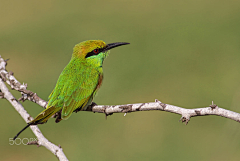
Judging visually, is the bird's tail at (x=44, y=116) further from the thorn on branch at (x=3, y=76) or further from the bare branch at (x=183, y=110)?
the thorn on branch at (x=3, y=76)

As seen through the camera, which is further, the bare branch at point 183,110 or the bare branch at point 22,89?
the bare branch at point 22,89

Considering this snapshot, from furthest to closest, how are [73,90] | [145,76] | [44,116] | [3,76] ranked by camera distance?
[145,76], [3,76], [73,90], [44,116]

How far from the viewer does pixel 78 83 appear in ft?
9.70

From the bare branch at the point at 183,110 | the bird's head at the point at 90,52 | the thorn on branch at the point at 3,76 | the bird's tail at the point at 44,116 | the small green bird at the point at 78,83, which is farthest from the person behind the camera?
the bird's head at the point at 90,52

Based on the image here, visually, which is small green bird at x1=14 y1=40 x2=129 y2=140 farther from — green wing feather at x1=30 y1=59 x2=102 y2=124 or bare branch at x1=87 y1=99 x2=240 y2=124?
bare branch at x1=87 y1=99 x2=240 y2=124

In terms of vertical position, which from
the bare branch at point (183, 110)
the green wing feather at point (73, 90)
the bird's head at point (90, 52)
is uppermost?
the bird's head at point (90, 52)

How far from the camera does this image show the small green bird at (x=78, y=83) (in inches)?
106

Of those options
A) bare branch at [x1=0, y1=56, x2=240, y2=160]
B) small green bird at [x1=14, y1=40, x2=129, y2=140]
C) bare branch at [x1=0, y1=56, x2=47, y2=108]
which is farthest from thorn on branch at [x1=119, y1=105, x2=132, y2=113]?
bare branch at [x1=0, y1=56, x2=47, y2=108]

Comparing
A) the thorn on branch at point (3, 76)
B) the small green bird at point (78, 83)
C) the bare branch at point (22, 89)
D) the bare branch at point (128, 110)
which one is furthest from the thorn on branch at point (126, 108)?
the thorn on branch at point (3, 76)

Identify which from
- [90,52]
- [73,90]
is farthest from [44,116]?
[90,52]

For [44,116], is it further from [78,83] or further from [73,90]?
[78,83]

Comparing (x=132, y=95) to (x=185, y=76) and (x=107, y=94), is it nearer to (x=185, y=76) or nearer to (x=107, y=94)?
(x=107, y=94)

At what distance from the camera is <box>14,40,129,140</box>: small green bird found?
8.81 feet

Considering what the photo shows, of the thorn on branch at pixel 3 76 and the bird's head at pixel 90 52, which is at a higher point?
the bird's head at pixel 90 52
